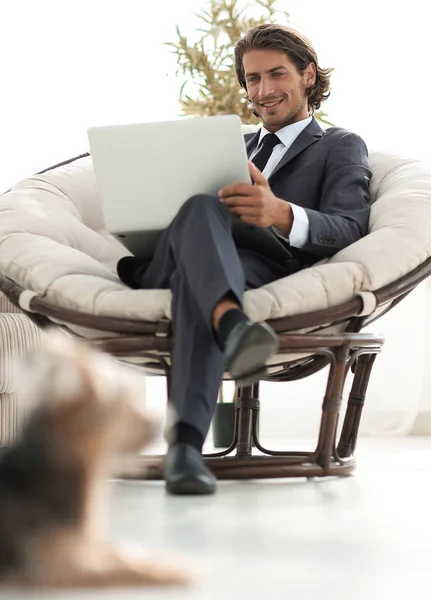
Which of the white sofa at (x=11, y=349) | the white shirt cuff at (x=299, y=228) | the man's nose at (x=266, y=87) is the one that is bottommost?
the white sofa at (x=11, y=349)

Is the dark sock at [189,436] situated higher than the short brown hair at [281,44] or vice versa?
the short brown hair at [281,44]

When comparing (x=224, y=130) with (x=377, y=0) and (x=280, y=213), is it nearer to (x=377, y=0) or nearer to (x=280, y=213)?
(x=280, y=213)

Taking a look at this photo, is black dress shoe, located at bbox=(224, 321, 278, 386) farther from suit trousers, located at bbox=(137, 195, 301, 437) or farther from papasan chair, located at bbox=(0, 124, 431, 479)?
papasan chair, located at bbox=(0, 124, 431, 479)

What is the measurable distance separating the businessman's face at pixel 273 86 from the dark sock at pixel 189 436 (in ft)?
3.34

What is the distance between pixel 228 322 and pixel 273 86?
0.98m

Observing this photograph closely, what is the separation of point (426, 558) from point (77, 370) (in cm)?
53

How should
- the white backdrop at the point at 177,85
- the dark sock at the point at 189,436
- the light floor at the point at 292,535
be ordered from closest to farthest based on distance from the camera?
the light floor at the point at 292,535 < the dark sock at the point at 189,436 < the white backdrop at the point at 177,85

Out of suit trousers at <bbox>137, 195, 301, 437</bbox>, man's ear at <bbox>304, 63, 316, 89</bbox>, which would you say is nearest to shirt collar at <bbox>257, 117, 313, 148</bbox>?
man's ear at <bbox>304, 63, 316, 89</bbox>

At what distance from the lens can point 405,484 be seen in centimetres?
194

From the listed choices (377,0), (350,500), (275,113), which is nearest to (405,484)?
(350,500)

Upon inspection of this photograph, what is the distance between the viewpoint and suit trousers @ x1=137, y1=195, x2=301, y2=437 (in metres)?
1.68

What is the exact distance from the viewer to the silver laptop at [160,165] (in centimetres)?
182

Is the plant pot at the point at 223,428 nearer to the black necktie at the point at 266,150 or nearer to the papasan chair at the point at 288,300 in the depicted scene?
the papasan chair at the point at 288,300

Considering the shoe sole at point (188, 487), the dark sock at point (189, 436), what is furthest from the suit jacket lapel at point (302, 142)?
the shoe sole at point (188, 487)
